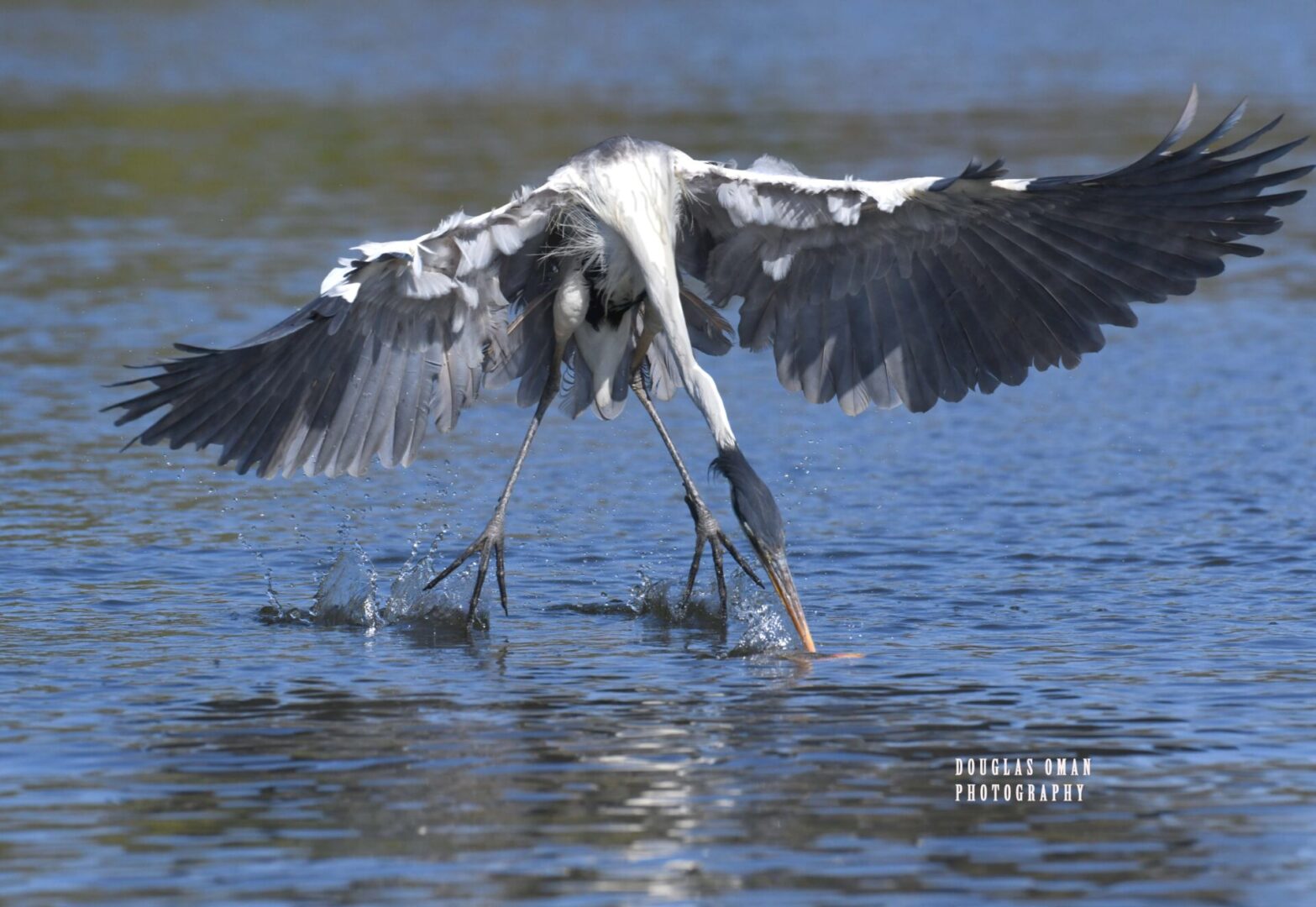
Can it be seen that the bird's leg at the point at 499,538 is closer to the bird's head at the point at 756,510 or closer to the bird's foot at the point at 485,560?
the bird's foot at the point at 485,560

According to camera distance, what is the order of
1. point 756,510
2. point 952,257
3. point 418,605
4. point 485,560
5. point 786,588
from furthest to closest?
point 418,605 < point 485,560 < point 952,257 < point 786,588 < point 756,510

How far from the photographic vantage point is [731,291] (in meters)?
9.74

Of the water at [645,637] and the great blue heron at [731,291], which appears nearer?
the water at [645,637]

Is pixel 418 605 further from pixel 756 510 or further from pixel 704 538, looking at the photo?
pixel 756 510

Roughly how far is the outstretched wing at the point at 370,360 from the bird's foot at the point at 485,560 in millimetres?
559

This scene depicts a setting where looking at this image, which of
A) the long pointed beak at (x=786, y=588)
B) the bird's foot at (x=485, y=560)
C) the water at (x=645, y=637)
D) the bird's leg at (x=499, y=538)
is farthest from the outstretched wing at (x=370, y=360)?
the long pointed beak at (x=786, y=588)

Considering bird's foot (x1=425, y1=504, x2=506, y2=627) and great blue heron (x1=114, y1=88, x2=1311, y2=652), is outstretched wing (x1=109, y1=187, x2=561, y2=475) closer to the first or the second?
great blue heron (x1=114, y1=88, x2=1311, y2=652)

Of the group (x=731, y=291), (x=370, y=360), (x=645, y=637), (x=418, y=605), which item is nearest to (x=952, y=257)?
(x=731, y=291)

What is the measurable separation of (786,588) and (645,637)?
1108mm

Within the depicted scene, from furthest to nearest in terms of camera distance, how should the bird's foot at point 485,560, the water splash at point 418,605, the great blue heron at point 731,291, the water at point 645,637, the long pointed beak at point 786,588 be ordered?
the water splash at point 418,605, the bird's foot at point 485,560, the great blue heron at point 731,291, the long pointed beak at point 786,588, the water at point 645,637

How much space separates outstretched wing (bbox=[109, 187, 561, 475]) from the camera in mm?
8781

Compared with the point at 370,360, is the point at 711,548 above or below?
below

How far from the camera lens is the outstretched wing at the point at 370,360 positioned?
878 centimetres

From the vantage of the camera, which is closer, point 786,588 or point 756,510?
point 756,510
